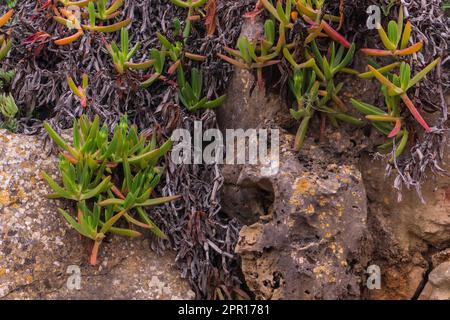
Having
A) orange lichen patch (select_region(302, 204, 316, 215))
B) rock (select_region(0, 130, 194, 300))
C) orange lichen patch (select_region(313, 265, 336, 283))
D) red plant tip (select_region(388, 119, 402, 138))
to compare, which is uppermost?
red plant tip (select_region(388, 119, 402, 138))

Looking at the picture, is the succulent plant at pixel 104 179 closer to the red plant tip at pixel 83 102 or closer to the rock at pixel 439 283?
the red plant tip at pixel 83 102

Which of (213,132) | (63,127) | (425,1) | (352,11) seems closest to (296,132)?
(213,132)

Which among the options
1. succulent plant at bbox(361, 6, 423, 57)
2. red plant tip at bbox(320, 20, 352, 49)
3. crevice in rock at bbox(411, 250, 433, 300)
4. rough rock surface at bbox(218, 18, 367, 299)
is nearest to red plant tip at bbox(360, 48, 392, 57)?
succulent plant at bbox(361, 6, 423, 57)

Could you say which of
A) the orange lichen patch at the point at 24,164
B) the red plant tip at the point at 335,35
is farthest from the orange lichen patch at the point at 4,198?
the red plant tip at the point at 335,35

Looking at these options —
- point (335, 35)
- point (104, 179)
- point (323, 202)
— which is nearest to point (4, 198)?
point (104, 179)

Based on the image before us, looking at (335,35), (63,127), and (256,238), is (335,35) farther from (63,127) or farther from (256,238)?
(63,127)

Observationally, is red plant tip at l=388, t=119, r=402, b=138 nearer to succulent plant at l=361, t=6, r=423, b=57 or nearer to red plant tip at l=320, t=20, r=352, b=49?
succulent plant at l=361, t=6, r=423, b=57

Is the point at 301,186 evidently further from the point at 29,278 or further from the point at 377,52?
the point at 29,278
